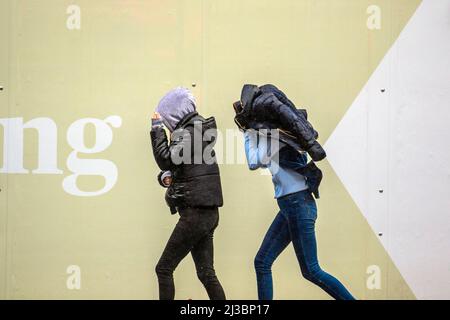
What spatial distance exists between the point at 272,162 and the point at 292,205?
0.28 meters

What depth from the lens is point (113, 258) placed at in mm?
4547

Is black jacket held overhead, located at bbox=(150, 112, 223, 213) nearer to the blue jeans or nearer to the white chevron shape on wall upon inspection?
the blue jeans

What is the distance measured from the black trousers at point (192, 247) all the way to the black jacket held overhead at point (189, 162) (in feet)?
0.23

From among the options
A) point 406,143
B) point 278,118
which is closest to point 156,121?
point 278,118

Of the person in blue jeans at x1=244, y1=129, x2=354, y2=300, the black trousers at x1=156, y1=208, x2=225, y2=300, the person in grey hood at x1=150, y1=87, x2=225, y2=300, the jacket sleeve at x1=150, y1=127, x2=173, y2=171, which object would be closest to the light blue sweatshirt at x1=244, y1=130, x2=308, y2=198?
the person in blue jeans at x1=244, y1=129, x2=354, y2=300

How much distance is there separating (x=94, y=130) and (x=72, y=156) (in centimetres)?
22

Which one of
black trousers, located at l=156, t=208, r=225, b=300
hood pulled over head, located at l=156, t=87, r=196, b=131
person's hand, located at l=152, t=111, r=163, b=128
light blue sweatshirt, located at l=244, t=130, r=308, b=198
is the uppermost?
hood pulled over head, located at l=156, t=87, r=196, b=131

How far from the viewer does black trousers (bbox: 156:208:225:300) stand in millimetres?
4070

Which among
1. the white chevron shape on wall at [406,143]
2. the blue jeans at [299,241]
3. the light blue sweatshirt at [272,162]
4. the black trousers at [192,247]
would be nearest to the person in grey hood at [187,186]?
the black trousers at [192,247]

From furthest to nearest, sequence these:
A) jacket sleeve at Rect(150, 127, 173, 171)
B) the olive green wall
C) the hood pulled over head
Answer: the olive green wall → the hood pulled over head → jacket sleeve at Rect(150, 127, 173, 171)

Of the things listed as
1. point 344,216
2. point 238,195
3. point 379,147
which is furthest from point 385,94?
point 238,195

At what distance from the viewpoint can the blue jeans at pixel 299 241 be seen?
4.18 metres

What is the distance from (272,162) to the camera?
13.9 ft

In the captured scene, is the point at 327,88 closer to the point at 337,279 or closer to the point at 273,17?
the point at 273,17
